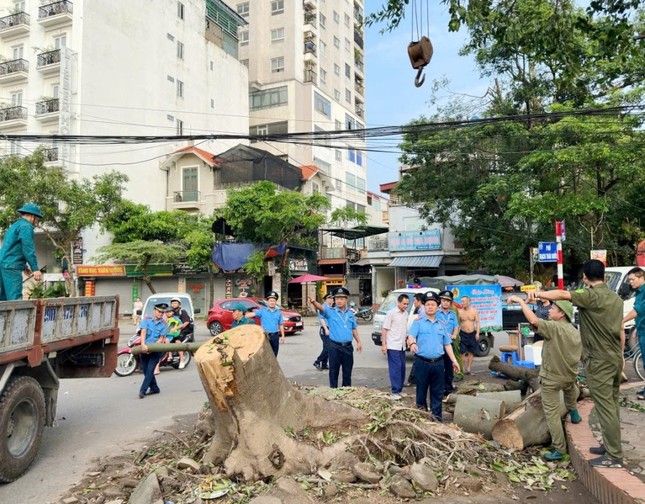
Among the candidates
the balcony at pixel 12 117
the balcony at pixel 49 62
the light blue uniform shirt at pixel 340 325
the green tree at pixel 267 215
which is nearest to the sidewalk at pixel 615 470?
the light blue uniform shirt at pixel 340 325

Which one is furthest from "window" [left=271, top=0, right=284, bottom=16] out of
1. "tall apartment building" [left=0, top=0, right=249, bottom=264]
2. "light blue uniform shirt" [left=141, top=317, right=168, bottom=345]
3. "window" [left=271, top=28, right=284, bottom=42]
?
"light blue uniform shirt" [left=141, top=317, right=168, bottom=345]

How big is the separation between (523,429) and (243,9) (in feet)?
158

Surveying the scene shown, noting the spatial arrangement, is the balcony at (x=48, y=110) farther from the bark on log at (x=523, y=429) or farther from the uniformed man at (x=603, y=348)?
the uniformed man at (x=603, y=348)

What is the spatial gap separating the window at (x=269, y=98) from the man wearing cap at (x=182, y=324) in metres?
33.1

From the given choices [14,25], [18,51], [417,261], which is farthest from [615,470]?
[14,25]

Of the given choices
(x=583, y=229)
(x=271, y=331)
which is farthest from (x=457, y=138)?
(x=271, y=331)

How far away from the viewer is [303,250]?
32.1 metres

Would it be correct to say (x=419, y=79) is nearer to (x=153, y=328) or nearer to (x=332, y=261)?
(x=153, y=328)

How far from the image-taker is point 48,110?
2938 centimetres

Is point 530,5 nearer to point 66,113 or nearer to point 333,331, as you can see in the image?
point 333,331

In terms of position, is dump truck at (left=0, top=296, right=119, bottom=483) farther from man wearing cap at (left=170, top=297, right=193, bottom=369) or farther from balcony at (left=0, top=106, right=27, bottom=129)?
balcony at (left=0, top=106, right=27, bottom=129)

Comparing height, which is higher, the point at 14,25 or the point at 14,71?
the point at 14,25

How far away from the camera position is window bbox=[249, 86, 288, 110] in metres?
42.5

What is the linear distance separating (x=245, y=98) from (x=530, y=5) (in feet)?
128
